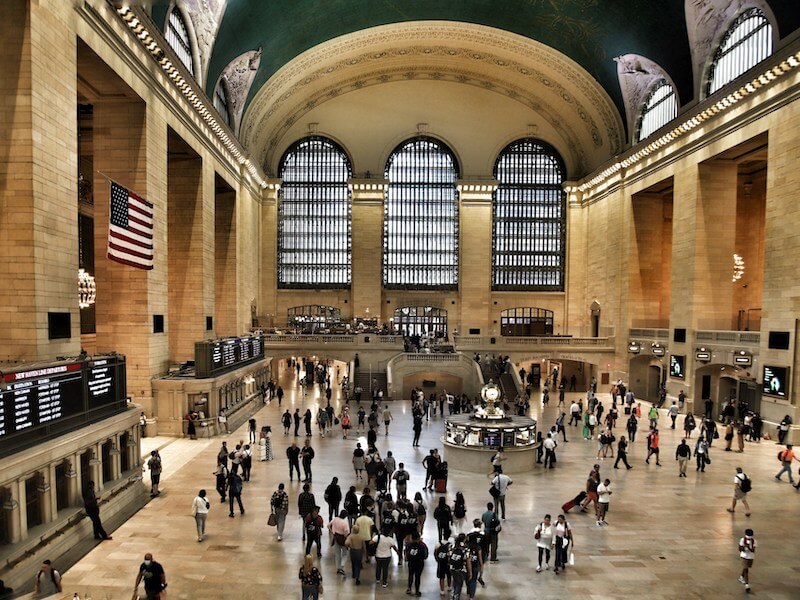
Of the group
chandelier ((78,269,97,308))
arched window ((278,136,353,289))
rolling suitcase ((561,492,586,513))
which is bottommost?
rolling suitcase ((561,492,586,513))

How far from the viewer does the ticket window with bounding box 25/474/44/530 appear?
9344 millimetres

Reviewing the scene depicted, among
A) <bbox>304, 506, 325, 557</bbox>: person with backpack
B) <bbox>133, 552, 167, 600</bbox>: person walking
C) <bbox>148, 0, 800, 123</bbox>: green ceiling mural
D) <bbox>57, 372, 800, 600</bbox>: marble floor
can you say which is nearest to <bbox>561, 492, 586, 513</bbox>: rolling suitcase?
<bbox>57, 372, 800, 600</bbox>: marble floor

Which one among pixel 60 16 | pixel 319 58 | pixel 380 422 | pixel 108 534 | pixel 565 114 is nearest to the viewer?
pixel 108 534

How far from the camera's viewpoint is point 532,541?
35.1 feet

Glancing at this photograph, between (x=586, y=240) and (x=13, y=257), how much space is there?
35.9 m

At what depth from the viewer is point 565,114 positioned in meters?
39.1

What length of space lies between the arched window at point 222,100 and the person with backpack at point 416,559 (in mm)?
24728

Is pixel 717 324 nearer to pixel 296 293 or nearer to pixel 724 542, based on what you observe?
pixel 724 542

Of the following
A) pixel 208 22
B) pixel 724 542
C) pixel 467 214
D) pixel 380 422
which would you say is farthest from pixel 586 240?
pixel 724 542

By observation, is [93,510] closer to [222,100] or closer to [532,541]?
[532,541]

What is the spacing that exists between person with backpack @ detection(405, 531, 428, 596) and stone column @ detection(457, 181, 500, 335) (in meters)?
32.8

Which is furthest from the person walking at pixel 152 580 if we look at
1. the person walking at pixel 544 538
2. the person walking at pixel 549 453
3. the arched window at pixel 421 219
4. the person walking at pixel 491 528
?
A: the arched window at pixel 421 219

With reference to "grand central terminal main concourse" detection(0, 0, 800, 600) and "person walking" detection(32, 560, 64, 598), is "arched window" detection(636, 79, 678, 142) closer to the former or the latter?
"grand central terminal main concourse" detection(0, 0, 800, 600)

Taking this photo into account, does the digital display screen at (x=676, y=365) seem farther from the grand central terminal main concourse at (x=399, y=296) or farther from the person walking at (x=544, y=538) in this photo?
the person walking at (x=544, y=538)
